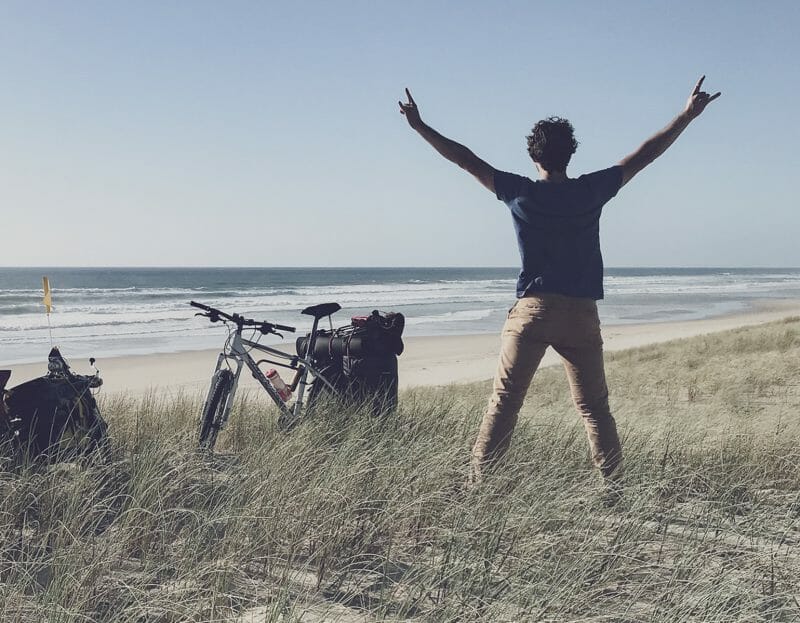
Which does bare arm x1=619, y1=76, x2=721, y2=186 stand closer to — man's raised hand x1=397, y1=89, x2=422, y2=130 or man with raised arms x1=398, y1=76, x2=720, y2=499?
man with raised arms x1=398, y1=76, x2=720, y2=499

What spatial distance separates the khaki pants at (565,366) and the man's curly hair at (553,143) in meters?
0.68

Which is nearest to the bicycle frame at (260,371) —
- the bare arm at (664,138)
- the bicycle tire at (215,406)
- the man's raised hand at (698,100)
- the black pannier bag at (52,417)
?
the bicycle tire at (215,406)

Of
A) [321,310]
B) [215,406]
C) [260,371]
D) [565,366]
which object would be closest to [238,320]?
[260,371]

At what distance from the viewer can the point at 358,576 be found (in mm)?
2764

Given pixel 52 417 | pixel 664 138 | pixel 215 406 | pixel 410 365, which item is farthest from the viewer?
pixel 410 365

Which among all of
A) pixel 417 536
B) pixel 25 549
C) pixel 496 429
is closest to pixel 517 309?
pixel 496 429

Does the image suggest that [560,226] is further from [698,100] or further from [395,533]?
[395,533]

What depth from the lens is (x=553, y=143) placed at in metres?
3.62

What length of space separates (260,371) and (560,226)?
89.4 inches

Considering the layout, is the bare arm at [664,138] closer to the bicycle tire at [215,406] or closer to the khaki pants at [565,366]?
the khaki pants at [565,366]

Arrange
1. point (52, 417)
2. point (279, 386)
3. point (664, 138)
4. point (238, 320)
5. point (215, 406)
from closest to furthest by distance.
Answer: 1. point (664, 138)
2. point (52, 417)
3. point (215, 406)
4. point (238, 320)
5. point (279, 386)

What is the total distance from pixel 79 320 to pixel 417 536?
28905mm

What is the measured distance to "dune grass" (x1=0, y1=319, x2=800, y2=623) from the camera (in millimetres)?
2416

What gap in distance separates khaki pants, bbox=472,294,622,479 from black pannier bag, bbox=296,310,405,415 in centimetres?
154
